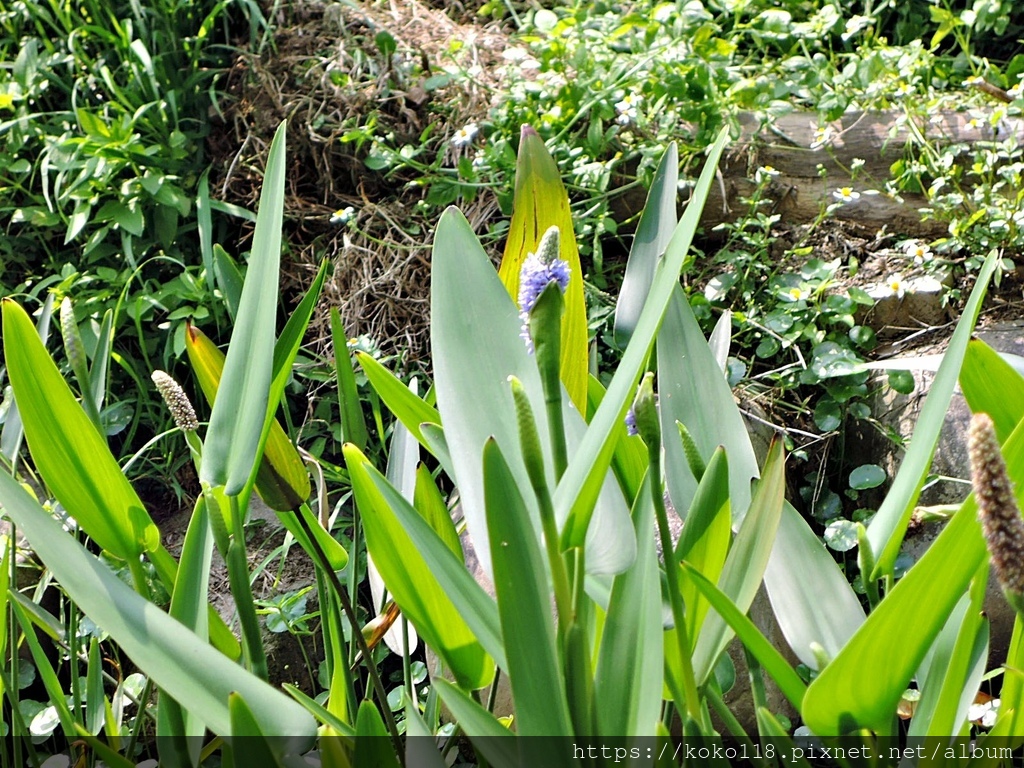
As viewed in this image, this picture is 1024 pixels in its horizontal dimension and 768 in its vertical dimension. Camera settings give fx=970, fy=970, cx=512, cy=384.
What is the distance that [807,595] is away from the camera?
66 centimetres

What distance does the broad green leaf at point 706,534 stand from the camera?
24.1 inches

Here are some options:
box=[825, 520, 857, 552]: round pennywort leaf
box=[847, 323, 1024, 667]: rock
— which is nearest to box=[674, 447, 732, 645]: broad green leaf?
box=[825, 520, 857, 552]: round pennywort leaf

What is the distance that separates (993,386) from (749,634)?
9.8 inches

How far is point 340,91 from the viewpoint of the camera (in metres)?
1.83

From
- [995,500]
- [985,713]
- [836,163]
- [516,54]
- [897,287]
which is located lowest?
[985,713]

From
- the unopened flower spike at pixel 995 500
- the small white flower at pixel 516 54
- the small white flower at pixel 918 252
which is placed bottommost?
the small white flower at pixel 918 252

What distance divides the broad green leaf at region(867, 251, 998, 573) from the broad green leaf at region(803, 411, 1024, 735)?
9 cm

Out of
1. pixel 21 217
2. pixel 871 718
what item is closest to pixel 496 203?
pixel 21 217

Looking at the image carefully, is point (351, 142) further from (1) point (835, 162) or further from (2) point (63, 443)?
(2) point (63, 443)

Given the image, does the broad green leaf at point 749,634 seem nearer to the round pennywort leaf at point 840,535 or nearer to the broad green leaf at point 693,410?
the broad green leaf at point 693,410

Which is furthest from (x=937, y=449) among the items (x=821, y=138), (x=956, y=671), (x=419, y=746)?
(x=419, y=746)

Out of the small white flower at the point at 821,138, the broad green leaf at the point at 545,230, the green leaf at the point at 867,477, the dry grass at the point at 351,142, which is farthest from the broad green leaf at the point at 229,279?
the small white flower at the point at 821,138

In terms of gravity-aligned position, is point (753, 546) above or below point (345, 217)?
above

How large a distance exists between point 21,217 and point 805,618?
1553 mm
